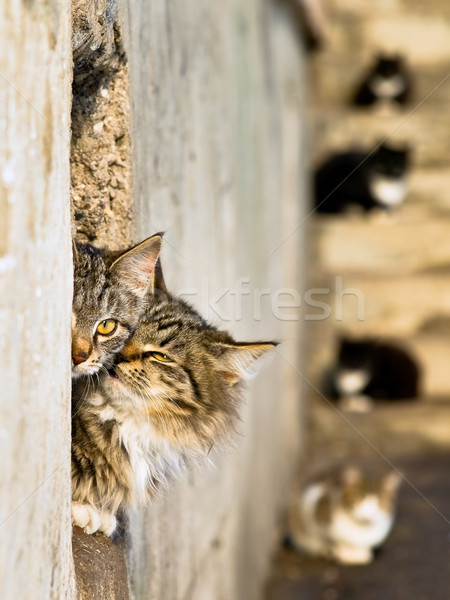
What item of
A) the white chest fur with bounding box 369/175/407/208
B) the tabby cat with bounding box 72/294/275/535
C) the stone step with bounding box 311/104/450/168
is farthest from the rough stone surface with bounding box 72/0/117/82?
the stone step with bounding box 311/104/450/168

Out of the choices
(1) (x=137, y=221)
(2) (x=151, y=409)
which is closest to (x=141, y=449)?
(2) (x=151, y=409)

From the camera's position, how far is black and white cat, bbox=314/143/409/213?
7.23m

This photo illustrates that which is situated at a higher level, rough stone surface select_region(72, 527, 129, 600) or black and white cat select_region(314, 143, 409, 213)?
black and white cat select_region(314, 143, 409, 213)

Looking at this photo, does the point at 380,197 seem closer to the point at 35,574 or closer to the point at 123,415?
the point at 123,415

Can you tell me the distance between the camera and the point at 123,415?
1793 millimetres

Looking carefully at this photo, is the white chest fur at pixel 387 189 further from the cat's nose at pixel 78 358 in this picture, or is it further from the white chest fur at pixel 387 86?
the cat's nose at pixel 78 358

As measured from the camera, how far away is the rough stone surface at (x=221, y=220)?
2.15m

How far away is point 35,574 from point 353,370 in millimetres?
5687

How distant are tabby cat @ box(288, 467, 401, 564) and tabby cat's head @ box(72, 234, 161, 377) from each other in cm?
348

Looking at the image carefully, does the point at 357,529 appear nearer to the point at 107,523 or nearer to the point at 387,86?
the point at 107,523

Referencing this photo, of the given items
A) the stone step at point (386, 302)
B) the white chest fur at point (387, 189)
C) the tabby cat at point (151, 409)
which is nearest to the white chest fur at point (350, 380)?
the stone step at point (386, 302)

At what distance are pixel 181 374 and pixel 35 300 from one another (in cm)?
72

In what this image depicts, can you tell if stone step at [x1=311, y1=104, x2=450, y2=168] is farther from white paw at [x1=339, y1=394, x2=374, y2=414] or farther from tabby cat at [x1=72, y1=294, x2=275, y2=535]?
tabby cat at [x1=72, y1=294, x2=275, y2=535]

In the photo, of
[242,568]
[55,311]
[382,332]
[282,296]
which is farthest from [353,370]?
[55,311]
